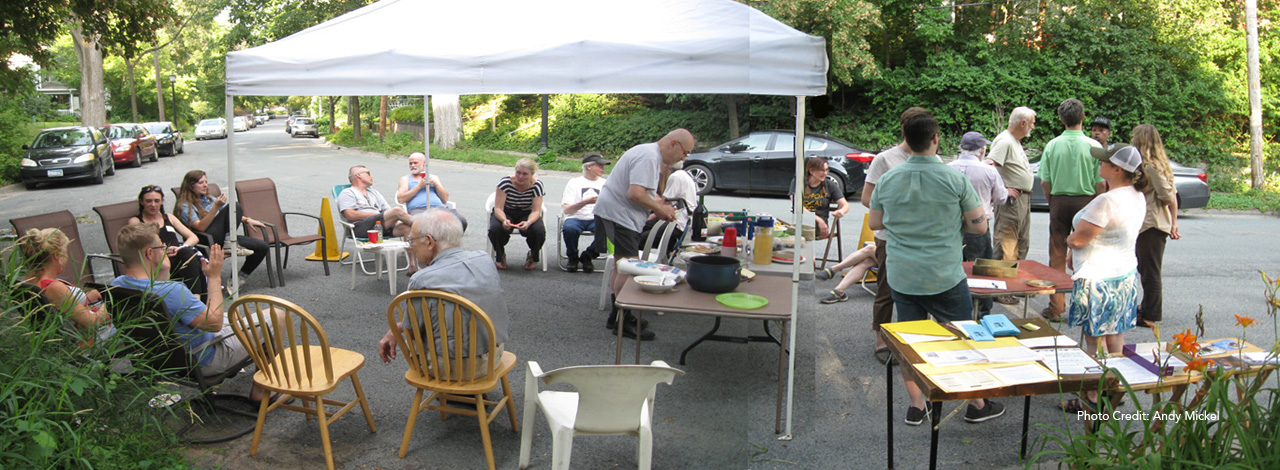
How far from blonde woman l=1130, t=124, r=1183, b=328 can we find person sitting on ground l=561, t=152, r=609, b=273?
435cm

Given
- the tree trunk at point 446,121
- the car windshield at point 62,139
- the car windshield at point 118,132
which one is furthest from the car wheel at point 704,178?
the car windshield at point 118,132

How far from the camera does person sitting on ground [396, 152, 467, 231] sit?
7.62m

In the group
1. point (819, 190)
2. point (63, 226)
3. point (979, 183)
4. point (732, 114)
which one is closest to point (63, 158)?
point (63, 226)

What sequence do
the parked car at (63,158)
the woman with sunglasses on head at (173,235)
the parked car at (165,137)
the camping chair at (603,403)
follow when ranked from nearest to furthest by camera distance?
1. the camping chair at (603,403)
2. the woman with sunglasses on head at (173,235)
3. the parked car at (63,158)
4. the parked car at (165,137)

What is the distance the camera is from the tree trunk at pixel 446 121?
873 inches

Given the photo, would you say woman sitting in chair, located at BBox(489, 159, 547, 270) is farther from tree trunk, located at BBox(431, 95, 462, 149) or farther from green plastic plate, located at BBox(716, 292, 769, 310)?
tree trunk, located at BBox(431, 95, 462, 149)

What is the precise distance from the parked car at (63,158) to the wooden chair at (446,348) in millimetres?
16270

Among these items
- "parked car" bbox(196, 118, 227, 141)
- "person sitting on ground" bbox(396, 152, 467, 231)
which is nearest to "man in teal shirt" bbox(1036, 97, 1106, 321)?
"person sitting on ground" bbox(396, 152, 467, 231)

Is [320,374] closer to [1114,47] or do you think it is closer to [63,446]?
[63,446]

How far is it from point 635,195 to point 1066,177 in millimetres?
3164

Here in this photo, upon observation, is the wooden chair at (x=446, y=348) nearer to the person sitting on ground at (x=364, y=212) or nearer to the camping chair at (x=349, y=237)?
the camping chair at (x=349, y=237)

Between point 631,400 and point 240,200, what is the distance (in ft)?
17.5

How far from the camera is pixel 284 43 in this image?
470 centimetres

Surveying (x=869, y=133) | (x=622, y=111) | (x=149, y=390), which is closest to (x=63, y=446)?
(x=149, y=390)
